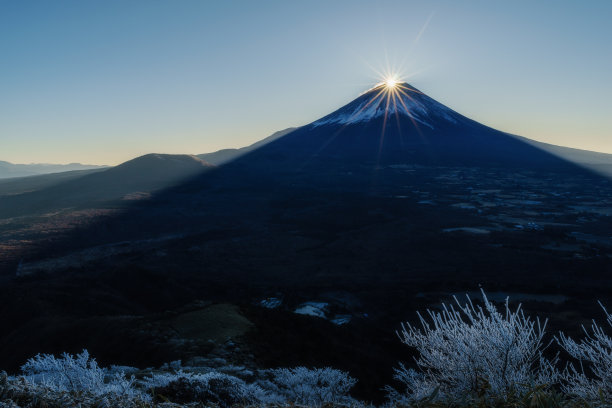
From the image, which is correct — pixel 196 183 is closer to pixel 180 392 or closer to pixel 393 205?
pixel 393 205

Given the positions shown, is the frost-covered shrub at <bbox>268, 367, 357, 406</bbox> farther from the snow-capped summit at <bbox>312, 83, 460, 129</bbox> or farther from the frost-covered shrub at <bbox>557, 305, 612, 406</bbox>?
the snow-capped summit at <bbox>312, 83, 460, 129</bbox>

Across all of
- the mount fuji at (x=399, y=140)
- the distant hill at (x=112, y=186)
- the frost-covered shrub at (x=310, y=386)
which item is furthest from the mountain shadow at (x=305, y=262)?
the mount fuji at (x=399, y=140)

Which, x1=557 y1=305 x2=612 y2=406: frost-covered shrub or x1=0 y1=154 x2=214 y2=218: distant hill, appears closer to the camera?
x1=557 y1=305 x2=612 y2=406: frost-covered shrub

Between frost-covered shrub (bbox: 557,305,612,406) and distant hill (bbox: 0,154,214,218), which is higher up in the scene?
distant hill (bbox: 0,154,214,218)

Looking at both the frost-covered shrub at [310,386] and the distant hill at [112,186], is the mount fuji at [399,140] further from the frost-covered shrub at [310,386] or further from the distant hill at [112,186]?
the frost-covered shrub at [310,386]

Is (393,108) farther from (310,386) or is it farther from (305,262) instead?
(310,386)

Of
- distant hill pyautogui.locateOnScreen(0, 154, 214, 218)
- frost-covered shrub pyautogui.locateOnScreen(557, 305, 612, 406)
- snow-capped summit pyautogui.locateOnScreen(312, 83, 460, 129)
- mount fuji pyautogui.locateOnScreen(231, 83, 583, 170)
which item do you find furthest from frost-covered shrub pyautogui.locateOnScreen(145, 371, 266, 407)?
snow-capped summit pyautogui.locateOnScreen(312, 83, 460, 129)
